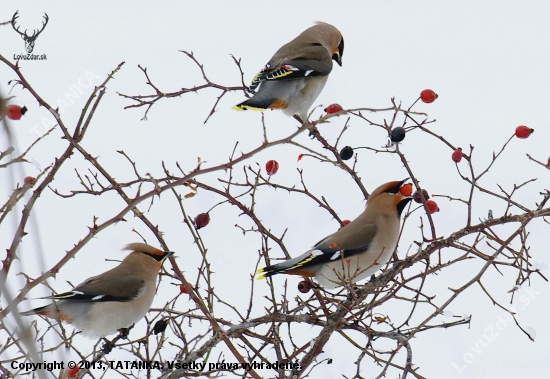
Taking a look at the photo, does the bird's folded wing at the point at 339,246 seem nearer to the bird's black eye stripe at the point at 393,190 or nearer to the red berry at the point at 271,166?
the bird's black eye stripe at the point at 393,190

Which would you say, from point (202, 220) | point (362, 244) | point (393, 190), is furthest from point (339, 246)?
point (202, 220)

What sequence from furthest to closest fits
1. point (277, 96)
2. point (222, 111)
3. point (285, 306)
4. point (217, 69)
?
point (217, 69)
point (222, 111)
point (277, 96)
point (285, 306)

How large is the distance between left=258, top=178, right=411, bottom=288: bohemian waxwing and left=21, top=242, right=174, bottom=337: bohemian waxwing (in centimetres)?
67

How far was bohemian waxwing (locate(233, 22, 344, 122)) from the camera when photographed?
4.13 m

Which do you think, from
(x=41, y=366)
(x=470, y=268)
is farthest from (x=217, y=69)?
(x=41, y=366)

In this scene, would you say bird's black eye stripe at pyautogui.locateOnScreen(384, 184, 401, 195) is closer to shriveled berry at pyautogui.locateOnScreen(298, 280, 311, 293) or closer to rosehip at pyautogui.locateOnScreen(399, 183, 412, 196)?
rosehip at pyautogui.locateOnScreen(399, 183, 412, 196)

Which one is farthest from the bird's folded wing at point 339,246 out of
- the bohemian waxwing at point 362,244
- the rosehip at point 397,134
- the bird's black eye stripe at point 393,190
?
the rosehip at point 397,134

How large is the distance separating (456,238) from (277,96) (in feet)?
6.69

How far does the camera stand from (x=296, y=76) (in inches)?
171

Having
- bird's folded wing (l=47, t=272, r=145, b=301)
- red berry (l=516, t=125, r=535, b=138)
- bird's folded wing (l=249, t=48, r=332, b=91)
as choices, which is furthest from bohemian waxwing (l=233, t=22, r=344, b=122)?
red berry (l=516, t=125, r=535, b=138)

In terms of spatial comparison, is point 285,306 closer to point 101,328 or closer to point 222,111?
point 101,328

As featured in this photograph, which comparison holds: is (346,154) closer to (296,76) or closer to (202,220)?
(202,220)

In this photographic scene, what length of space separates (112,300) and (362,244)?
1174mm

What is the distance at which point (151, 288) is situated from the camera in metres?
3.37
